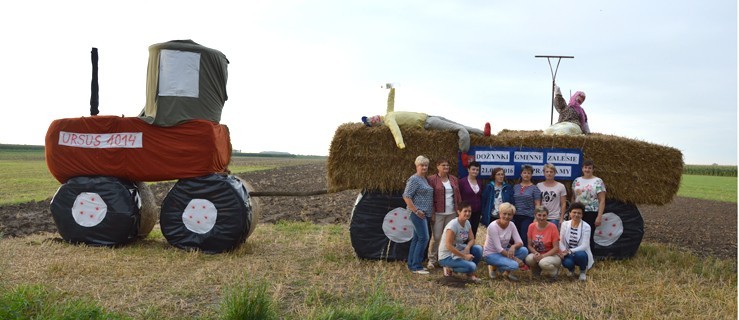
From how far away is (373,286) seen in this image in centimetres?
630

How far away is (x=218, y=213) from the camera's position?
8.77 m

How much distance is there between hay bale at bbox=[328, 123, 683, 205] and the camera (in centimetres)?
820

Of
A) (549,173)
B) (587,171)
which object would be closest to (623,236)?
(587,171)

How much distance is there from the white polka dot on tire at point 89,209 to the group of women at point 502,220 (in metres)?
4.92

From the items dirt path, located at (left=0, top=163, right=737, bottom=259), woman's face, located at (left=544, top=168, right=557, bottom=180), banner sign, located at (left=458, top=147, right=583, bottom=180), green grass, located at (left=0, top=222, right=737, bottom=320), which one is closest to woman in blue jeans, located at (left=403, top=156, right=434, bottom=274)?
green grass, located at (left=0, top=222, right=737, bottom=320)

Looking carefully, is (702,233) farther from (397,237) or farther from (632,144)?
(397,237)

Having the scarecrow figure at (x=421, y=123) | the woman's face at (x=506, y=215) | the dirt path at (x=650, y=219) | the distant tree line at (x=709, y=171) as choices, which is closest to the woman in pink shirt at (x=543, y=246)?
the woman's face at (x=506, y=215)

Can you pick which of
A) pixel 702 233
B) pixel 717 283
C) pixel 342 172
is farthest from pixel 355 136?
pixel 702 233

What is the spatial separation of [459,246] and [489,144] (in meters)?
1.99

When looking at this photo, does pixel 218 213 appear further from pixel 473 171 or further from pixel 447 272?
pixel 473 171

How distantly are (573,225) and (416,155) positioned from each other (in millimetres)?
2291

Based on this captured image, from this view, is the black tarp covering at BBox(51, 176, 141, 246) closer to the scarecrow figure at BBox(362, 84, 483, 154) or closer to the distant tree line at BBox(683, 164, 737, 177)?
the scarecrow figure at BBox(362, 84, 483, 154)

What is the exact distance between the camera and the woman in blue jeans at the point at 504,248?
6.88 metres

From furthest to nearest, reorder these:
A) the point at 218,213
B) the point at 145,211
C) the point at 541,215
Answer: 1. the point at 145,211
2. the point at 218,213
3. the point at 541,215
